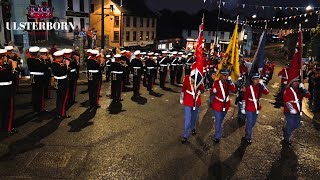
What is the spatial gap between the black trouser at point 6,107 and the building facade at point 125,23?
2895cm

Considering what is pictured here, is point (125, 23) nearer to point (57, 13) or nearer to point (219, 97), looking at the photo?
point (57, 13)

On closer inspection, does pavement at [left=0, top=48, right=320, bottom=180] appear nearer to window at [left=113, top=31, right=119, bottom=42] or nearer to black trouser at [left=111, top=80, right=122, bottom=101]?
black trouser at [left=111, top=80, right=122, bottom=101]

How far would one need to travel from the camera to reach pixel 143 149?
7023mm

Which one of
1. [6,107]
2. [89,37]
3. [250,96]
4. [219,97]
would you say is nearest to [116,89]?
[6,107]

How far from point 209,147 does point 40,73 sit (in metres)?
5.84

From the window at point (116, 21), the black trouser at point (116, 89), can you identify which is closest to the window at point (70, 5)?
the window at point (116, 21)

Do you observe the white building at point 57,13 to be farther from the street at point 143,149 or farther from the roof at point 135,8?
the street at point 143,149

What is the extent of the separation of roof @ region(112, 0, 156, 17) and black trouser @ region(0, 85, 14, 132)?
3560 centimetres

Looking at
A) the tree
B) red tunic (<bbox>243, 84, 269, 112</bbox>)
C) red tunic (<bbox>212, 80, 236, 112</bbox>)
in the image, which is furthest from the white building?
red tunic (<bbox>243, 84, 269, 112</bbox>)

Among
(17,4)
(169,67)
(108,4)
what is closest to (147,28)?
(108,4)

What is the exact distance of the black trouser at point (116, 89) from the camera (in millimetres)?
11523

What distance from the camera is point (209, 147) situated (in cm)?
746

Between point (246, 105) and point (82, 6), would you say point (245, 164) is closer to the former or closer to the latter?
point (246, 105)

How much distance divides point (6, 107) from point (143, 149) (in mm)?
3748
